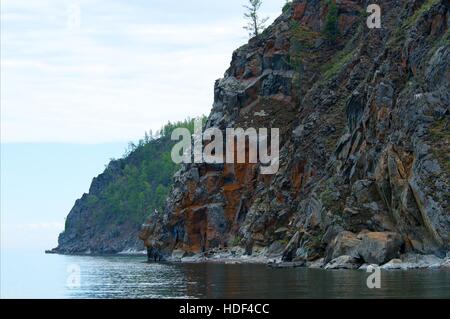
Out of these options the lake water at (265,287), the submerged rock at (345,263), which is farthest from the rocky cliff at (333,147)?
the lake water at (265,287)

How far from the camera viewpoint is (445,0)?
337ft

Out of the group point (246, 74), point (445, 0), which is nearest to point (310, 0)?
point (246, 74)

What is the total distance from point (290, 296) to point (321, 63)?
101010 mm

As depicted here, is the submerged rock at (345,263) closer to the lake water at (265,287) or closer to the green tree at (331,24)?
the lake water at (265,287)

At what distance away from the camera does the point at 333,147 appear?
123m

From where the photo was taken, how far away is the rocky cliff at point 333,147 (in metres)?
88.0

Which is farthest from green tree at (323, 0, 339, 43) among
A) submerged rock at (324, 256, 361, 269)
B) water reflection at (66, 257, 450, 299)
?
water reflection at (66, 257, 450, 299)

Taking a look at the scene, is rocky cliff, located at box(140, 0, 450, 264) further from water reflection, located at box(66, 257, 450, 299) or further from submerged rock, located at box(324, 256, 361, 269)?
water reflection, located at box(66, 257, 450, 299)

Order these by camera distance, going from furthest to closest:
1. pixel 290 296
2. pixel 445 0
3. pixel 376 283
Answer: pixel 445 0
pixel 376 283
pixel 290 296

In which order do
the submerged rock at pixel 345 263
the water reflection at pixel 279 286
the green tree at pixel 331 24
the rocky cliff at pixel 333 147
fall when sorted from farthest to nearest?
the green tree at pixel 331 24, the rocky cliff at pixel 333 147, the submerged rock at pixel 345 263, the water reflection at pixel 279 286

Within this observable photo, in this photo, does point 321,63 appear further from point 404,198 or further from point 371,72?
point 404,198

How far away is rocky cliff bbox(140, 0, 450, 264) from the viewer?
88.0 meters

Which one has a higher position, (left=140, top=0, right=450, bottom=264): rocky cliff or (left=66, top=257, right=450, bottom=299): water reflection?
(left=140, top=0, right=450, bottom=264): rocky cliff
